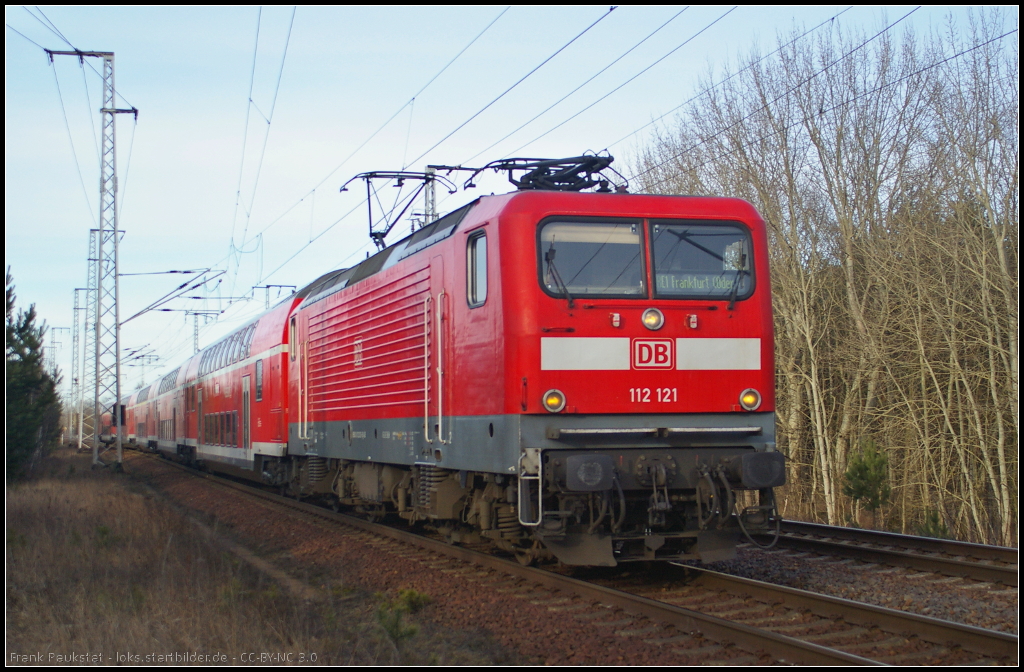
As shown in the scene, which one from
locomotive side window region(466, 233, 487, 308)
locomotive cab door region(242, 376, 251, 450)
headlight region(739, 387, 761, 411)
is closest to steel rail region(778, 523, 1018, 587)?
headlight region(739, 387, 761, 411)

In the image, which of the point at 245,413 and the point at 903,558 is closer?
the point at 903,558

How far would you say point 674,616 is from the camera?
6688 mm

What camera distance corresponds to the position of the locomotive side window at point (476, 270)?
8.30 metres

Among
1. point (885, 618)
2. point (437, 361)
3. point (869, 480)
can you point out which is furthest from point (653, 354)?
point (869, 480)

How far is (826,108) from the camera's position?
1989 cm

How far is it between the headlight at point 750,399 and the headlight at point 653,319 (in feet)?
3.17

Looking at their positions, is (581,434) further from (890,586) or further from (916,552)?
(916,552)

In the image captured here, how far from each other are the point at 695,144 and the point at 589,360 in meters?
15.9

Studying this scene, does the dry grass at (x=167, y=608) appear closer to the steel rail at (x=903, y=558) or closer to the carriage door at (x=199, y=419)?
the steel rail at (x=903, y=558)

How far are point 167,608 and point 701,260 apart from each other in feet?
17.8

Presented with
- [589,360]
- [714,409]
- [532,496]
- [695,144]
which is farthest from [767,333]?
[695,144]

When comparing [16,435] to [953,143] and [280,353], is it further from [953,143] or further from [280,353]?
[953,143]

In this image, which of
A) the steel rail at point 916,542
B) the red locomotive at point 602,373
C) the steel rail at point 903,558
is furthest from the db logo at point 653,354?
the steel rail at point 916,542

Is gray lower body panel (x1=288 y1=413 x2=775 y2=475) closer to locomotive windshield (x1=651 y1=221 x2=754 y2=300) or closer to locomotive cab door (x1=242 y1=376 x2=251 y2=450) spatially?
locomotive windshield (x1=651 y1=221 x2=754 y2=300)
